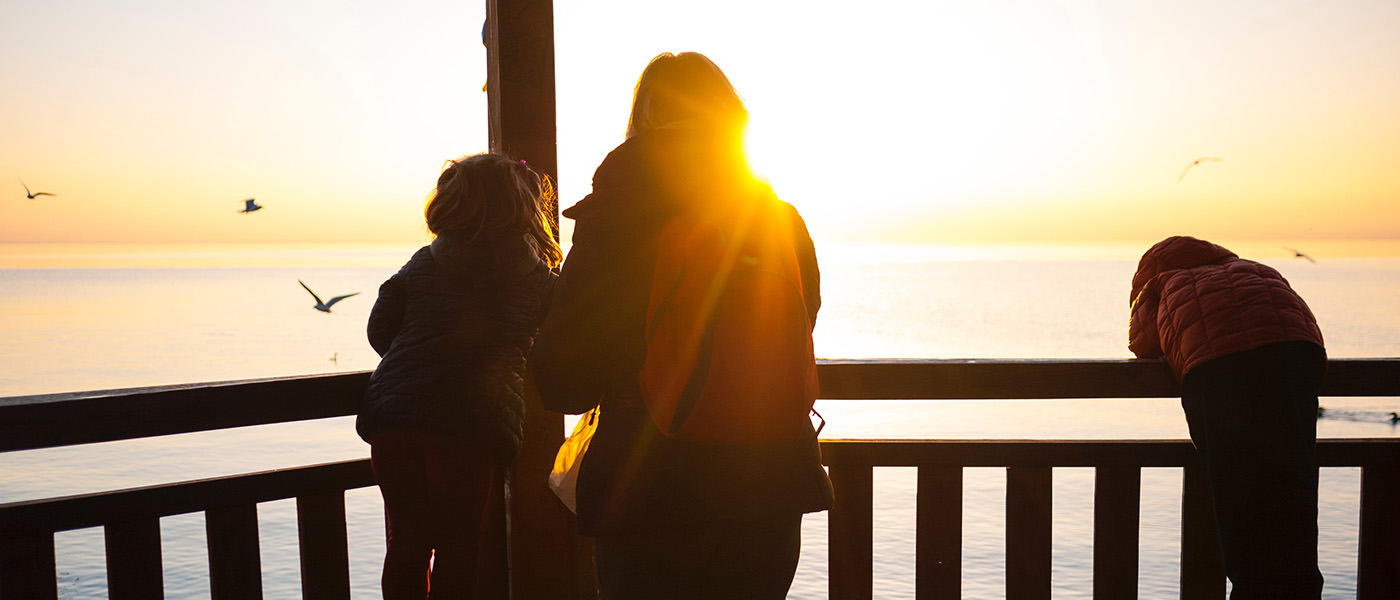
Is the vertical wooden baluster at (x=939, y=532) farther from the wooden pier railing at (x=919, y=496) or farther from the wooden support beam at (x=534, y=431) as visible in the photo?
the wooden support beam at (x=534, y=431)

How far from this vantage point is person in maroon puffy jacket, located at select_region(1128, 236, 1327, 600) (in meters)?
1.84

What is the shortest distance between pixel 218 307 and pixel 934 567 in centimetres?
10425

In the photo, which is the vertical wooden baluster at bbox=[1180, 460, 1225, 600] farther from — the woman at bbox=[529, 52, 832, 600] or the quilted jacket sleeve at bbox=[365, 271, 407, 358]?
the quilted jacket sleeve at bbox=[365, 271, 407, 358]

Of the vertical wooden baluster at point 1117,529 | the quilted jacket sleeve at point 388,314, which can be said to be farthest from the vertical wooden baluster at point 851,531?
the quilted jacket sleeve at point 388,314

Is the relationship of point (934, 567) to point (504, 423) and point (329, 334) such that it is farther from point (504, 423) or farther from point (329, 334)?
point (329, 334)

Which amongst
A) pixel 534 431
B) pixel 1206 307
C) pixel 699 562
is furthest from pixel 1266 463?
pixel 534 431

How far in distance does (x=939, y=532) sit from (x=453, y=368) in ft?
4.12

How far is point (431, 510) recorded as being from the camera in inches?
80.6

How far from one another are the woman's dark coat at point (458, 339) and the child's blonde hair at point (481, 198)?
31mm

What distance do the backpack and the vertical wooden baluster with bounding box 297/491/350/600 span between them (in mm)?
1110

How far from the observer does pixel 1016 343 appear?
4497 centimetres

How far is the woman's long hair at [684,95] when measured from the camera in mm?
1420

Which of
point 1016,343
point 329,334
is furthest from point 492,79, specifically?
point 329,334

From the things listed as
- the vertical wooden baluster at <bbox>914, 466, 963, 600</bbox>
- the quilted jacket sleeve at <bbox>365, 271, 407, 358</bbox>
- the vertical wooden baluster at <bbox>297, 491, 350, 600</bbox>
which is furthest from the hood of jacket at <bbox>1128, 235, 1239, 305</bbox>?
the vertical wooden baluster at <bbox>297, 491, 350, 600</bbox>
